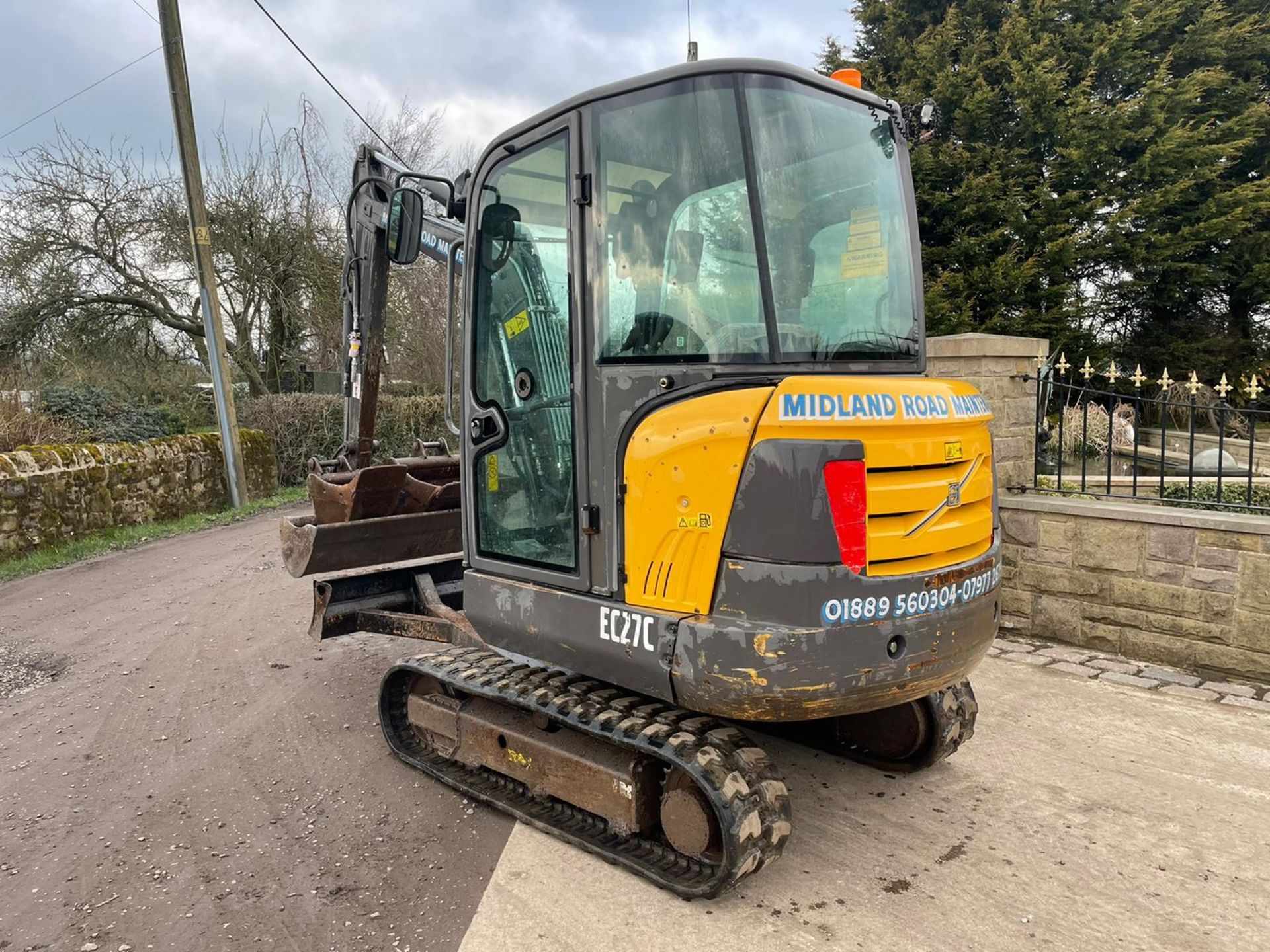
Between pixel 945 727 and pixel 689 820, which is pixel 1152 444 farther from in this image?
pixel 689 820

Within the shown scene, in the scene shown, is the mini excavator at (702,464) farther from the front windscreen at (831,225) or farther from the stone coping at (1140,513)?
the stone coping at (1140,513)

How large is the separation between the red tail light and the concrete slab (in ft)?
3.97

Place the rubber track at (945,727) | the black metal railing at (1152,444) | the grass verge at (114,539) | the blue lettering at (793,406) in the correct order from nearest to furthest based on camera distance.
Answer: the blue lettering at (793,406)
the rubber track at (945,727)
the black metal railing at (1152,444)
the grass verge at (114,539)

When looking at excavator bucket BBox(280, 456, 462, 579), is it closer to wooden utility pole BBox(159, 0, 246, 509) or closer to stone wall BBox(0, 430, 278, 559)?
stone wall BBox(0, 430, 278, 559)

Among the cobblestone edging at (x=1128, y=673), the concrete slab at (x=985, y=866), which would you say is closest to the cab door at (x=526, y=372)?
the concrete slab at (x=985, y=866)

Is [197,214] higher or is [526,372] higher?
[197,214]

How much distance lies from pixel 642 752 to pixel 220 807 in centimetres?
193

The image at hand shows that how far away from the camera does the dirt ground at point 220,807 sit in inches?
108

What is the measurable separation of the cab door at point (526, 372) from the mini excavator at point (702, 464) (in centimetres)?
1

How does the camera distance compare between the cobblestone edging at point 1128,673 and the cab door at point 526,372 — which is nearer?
the cab door at point 526,372

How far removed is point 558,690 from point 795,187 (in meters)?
2.07

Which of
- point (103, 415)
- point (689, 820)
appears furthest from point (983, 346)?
point (103, 415)

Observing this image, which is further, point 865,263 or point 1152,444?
point 1152,444

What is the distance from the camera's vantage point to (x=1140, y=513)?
4922 mm
